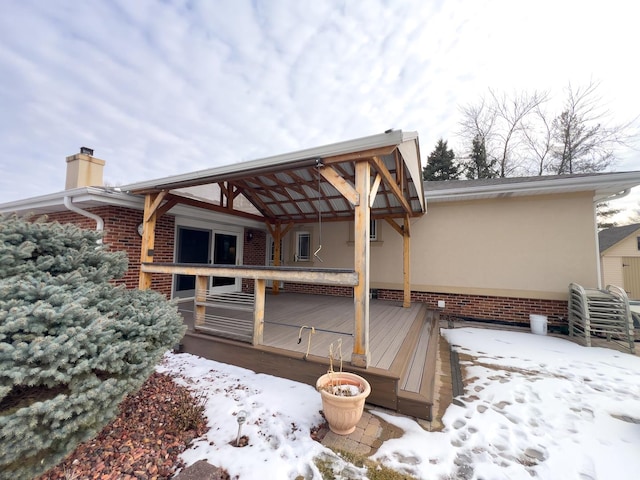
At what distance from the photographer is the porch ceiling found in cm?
308

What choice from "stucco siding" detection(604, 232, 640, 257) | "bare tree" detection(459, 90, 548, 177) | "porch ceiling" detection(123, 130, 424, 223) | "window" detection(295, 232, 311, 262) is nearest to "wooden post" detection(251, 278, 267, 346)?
"porch ceiling" detection(123, 130, 424, 223)

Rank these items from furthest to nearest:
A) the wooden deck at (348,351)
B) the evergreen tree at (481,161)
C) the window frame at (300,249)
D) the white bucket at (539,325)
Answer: the evergreen tree at (481,161) < the window frame at (300,249) < the white bucket at (539,325) < the wooden deck at (348,351)

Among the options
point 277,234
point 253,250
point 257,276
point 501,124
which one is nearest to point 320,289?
point 277,234

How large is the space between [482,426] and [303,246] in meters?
7.28

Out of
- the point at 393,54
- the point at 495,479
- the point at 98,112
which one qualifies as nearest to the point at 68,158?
the point at 98,112

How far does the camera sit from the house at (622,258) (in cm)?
1392

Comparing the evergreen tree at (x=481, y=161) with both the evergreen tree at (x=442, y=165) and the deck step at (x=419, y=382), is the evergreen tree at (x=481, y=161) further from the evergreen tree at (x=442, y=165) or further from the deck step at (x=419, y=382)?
the deck step at (x=419, y=382)

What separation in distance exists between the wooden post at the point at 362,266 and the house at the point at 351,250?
0.01 meters

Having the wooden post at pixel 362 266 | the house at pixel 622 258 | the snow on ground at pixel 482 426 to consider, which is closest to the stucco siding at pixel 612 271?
the house at pixel 622 258

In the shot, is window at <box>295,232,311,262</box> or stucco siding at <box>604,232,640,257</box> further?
stucco siding at <box>604,232,640,257</box>

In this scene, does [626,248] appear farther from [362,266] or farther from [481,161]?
[362,266]

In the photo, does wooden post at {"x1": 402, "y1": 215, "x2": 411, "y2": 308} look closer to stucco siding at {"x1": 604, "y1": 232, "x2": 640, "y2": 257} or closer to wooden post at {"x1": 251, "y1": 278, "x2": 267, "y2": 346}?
wooden post at {"x1": 251, "y1": 278, "x2": 267, "y2": 346}

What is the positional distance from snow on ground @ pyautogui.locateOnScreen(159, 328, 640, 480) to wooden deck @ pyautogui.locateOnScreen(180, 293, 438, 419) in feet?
0.54

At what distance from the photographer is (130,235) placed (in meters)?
5.48
